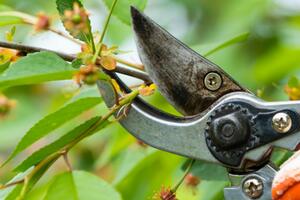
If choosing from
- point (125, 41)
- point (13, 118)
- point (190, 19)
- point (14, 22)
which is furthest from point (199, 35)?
point (14, 22)

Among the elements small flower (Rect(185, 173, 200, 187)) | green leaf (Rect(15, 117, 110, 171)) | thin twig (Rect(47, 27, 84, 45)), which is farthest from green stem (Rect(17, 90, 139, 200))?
small flower (Rect(185, 173, 200, 187))

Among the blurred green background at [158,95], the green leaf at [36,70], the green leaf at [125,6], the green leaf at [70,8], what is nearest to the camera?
the green leaf at [36,70]

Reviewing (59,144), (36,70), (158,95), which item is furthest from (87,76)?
(158,95)

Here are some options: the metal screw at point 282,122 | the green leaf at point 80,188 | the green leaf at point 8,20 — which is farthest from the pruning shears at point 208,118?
the green leaf at point 8,20

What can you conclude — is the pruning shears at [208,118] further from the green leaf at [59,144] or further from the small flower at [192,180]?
the small flower at [192,180]

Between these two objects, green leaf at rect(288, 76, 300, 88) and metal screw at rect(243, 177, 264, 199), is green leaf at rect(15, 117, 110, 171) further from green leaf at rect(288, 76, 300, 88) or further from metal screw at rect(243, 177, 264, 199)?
green leaf at rect(288, 76, 300, 88)

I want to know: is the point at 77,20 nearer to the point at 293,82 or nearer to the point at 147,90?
the point at 147,90

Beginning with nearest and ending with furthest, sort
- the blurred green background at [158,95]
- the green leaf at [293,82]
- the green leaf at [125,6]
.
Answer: the green leaf at [125,6] < the green leaf at [293,82] < the blurred green background at [158,95]
